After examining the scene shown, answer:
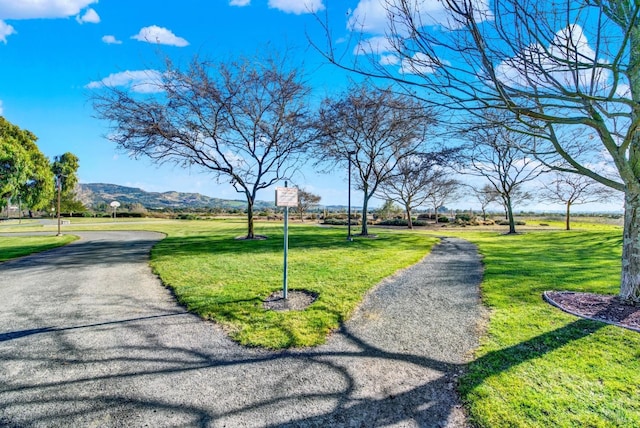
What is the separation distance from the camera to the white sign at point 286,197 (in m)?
5.18

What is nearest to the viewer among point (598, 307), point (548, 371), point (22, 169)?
point (548, 371)

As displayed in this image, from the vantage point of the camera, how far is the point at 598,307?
482cm

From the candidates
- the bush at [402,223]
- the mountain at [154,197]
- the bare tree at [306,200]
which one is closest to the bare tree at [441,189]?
the bush at [402,223]


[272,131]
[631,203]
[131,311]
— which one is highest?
[272,131]

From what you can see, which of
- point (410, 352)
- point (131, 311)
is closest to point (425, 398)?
point (410, 352)

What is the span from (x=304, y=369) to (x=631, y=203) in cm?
576

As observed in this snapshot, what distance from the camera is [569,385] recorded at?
9.01ft

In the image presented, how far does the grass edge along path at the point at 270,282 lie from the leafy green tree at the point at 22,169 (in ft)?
83.6

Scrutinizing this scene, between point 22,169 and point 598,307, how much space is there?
38.4 metres

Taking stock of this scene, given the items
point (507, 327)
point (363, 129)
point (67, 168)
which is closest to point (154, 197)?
point (67, 168)

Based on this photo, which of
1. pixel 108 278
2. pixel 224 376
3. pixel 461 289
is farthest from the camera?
pixel 108 278

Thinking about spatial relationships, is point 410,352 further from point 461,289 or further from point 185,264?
point 185,264

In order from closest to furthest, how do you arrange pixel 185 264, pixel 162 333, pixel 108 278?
1. pixel 162 333
2. pixel 108 278
3. pixel 185 264

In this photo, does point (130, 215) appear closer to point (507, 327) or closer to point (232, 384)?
point (232, 384)
